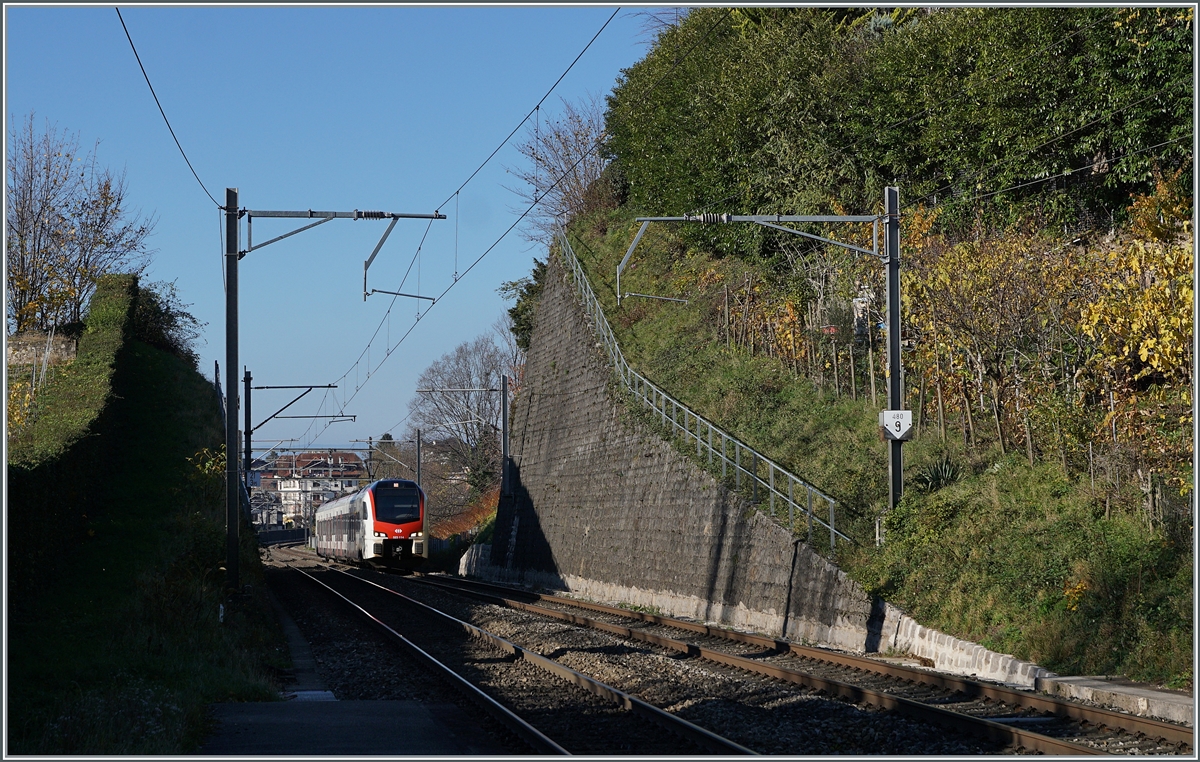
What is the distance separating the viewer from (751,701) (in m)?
11.8

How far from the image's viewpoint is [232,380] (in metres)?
19.1

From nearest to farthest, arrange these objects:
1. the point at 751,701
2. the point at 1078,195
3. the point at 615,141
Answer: the point at 751,701, the point at 1078,195, the point at 615,141

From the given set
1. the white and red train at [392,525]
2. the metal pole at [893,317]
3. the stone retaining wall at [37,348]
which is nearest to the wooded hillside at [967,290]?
the metal pole at [893,317]

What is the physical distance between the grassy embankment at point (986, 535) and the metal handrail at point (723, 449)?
54 cm

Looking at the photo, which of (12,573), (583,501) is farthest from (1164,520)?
(583,501)

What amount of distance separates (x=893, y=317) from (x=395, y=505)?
27.1m

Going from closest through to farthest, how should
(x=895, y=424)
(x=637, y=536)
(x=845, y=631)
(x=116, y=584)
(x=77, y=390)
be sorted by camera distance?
(x=895, y=424) → (x=845, y=631) → (x=116, y=584) → (x=637, y=536) → (x=77, y=390)

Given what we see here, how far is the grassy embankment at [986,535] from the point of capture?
12.8 meters

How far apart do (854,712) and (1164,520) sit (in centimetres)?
584

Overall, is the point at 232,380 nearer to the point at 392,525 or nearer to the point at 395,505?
the point at 392,525

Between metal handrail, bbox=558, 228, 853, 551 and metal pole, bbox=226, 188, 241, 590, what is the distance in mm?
9503

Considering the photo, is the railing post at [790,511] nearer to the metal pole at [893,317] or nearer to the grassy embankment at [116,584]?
the metal pole at [893,317]

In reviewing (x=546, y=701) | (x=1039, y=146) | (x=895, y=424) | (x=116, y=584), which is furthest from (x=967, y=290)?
(x=116, y=584)

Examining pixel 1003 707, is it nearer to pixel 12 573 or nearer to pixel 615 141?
pixel 12 573
